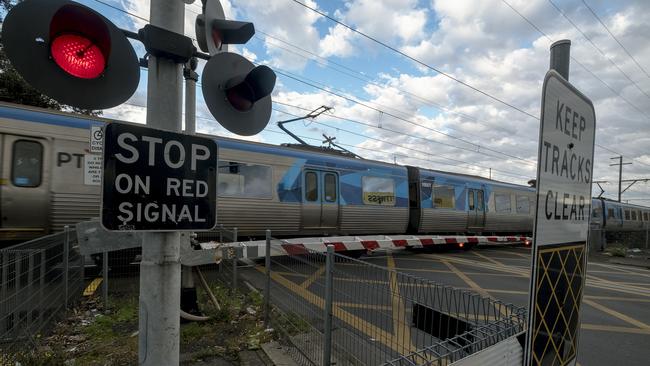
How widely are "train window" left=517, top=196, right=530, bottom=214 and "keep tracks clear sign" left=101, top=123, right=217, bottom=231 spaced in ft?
57.9

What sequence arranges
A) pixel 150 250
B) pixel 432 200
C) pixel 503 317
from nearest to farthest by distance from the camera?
pixel 150 250 < pixel 503 317 < pixel 432 200

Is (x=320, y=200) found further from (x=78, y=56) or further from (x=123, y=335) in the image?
(x=78, y=56)

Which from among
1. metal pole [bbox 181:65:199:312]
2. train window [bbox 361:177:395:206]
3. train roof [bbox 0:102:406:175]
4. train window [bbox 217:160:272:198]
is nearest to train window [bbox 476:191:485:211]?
train roof [bbox 0:102:406:175]

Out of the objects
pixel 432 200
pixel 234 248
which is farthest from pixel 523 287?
pixel 234 248

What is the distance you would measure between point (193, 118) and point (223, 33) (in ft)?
4.35

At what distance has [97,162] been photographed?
19.2 ft

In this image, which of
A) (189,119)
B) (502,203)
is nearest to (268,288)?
(189,119)

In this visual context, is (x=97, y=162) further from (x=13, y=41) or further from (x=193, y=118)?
(x=13, y=41)

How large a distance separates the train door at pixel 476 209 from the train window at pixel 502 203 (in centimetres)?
110

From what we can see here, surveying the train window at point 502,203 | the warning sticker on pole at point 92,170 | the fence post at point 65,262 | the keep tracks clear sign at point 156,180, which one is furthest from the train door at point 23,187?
the train window at point 502,203

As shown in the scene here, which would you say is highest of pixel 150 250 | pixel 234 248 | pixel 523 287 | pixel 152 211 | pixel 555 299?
pixel 152 211

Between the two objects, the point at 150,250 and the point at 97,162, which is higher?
the point at 97,162

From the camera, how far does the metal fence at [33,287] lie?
320 centimetres

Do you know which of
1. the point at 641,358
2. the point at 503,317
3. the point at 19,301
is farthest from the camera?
the point at 641,358
